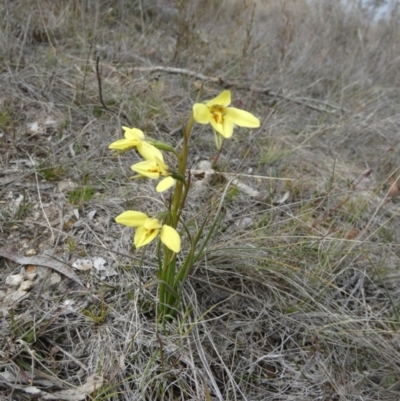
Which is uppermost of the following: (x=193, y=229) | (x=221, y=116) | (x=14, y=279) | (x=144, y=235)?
(x=221, y=116)

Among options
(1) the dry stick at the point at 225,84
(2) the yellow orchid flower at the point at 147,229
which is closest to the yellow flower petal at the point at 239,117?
(2) the yellow orchid flower at the point at 147,229

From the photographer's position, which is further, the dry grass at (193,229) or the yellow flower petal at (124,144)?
the dry grass at (193,229)

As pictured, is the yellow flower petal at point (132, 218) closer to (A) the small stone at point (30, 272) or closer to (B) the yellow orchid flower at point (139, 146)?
(B) the yellow orchid flower at point (139, 146)

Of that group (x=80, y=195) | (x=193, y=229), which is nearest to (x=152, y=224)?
(x=193, y=229)

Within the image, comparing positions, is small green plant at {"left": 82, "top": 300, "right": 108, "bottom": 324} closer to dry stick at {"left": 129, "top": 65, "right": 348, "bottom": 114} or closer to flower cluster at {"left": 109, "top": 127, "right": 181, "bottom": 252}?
flower cluster at {"left": 109, "top": 127, "right": 181, "bottom": 252}

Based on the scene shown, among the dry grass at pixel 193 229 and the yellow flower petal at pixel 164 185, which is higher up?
the yellow flower petal at pixel 164 185

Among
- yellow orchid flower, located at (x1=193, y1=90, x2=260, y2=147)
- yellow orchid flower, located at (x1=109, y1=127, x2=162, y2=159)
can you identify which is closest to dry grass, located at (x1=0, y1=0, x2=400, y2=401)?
yellow orchid flower, located at (x1=109, y1=127, x2=162, y2=159)

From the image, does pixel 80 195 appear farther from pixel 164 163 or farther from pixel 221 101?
pixel 221 101
